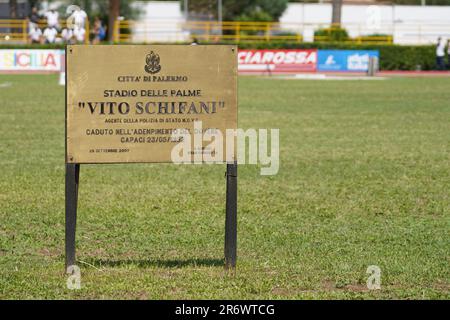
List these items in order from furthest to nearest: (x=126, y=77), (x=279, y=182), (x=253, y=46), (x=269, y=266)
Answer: (x=253, y=46)
(x=279, y=182)
(x=269, y=266)
(x=126, y=77)

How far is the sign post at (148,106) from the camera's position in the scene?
276 inches

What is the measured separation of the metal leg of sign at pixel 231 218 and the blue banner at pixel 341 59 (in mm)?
41497

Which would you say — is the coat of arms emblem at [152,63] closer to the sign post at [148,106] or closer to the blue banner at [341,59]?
the sign post at [148,106]

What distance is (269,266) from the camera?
7.68m

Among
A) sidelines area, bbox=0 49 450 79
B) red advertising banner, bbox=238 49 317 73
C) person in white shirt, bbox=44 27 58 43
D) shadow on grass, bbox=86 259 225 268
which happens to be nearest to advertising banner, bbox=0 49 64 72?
person in white shirt, bbox=44 27 58 43

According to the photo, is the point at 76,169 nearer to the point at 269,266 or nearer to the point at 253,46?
the point at 269,266

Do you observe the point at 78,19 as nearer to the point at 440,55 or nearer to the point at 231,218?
the point at 440,55

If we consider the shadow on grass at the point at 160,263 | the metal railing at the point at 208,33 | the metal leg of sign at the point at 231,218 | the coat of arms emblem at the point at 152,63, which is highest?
the metal railing at the point at 208,33

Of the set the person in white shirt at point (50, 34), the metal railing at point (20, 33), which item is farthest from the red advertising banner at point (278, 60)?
the metal railing at point (20, 33)

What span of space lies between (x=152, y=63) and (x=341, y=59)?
42291mm

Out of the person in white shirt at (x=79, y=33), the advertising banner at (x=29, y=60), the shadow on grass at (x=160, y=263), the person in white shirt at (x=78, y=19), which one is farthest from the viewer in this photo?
the person in white shirt at (x=79, y=33)

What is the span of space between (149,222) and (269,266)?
7.71 ft

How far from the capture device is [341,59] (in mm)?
48656

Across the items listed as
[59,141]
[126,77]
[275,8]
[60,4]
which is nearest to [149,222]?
[126,77]
